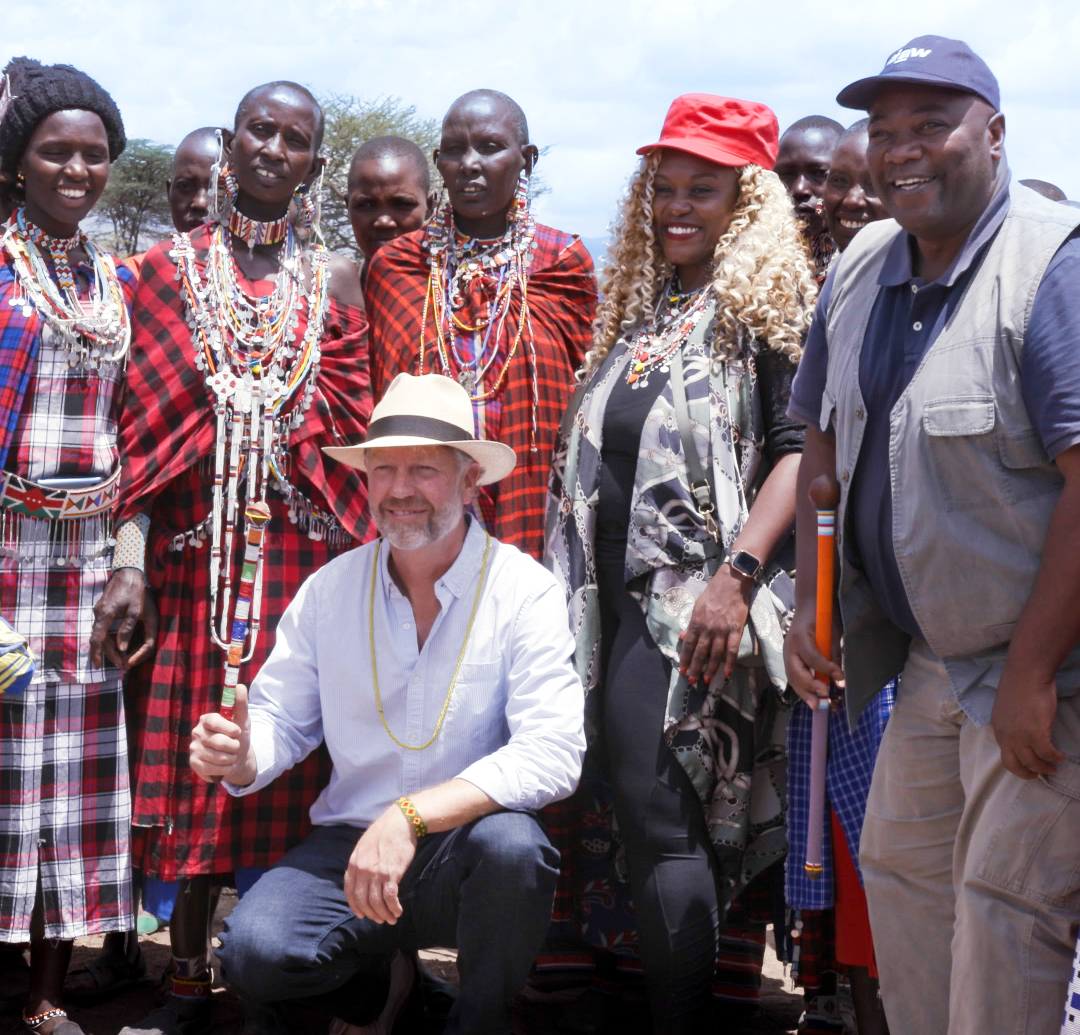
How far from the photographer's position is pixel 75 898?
4098 millimetres

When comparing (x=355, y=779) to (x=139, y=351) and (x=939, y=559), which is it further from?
(x=939, y=559)

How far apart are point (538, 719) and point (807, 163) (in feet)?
A: 8.80

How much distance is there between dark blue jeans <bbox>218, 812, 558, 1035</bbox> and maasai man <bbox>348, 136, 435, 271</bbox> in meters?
2.85

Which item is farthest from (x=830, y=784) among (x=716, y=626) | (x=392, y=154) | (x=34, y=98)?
(x=392, y=154)

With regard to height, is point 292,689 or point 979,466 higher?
point 979,466

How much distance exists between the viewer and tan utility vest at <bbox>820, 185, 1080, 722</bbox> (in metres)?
2.70

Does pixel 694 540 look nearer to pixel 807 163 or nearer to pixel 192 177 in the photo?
pixel 807 163

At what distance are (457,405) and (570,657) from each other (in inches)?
29.5

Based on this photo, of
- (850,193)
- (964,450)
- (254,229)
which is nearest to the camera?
(964,450)

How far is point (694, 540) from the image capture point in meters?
3.77

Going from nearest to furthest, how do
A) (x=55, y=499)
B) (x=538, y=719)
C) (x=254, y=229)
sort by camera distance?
(x=538, y=719), (x=55, y=499), (x=254, y=229)

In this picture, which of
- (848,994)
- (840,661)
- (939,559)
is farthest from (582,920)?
(939,559)

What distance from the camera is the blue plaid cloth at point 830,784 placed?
144 inches

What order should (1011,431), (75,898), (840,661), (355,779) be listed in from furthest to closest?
1. (75,898)
2. (355,779)
3. (840,661)
4. (1011,431)
